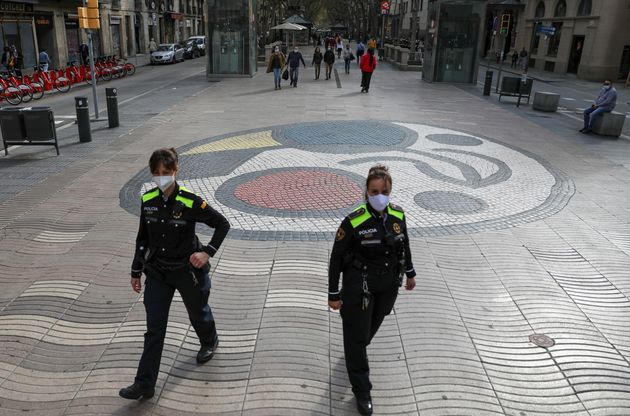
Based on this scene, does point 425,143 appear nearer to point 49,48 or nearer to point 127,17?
point 49,48

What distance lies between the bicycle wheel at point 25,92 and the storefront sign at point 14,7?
33.5 ft

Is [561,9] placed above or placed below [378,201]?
above

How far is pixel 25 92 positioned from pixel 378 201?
64.7 ft

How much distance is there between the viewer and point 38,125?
10.9 metres

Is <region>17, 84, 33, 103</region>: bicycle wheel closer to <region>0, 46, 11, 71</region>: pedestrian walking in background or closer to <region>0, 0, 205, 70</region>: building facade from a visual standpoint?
<region>0, 46, 11, 71</region>: pedestrian walking in background

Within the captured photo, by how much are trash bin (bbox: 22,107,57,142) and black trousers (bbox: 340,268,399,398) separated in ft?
31.1

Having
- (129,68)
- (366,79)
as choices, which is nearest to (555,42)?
(366,79)

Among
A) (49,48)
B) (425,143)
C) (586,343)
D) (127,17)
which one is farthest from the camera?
(127,17)

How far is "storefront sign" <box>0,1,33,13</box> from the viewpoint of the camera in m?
26.6

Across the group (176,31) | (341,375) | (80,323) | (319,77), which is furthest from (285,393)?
(176,31)

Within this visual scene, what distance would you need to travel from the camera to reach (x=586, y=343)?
4.77 m

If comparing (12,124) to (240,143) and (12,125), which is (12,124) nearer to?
(12,125)

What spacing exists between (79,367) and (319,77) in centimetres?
2462

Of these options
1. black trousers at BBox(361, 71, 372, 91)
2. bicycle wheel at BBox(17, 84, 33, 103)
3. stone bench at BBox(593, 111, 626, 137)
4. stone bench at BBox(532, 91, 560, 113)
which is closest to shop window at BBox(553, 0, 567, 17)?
stone bench at BBox(532, 91, 560, 113)
